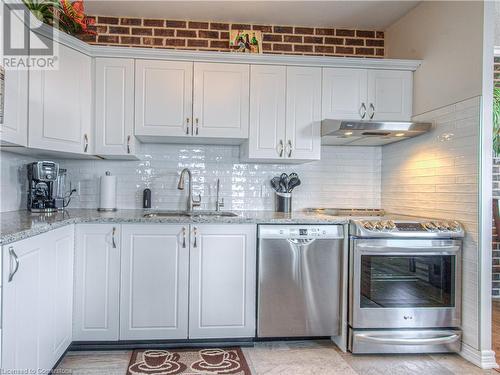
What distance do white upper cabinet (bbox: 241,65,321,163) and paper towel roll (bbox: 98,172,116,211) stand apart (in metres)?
1.13

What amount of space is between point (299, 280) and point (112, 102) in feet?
6.21

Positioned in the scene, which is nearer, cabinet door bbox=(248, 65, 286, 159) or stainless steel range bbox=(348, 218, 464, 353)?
stainless steel range bbox=(348, 218, 464, 353)

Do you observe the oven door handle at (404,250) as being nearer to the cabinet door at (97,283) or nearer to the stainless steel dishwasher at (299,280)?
the stainless steel dishwasher at (299,280)

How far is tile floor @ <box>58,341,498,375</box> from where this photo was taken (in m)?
2.21

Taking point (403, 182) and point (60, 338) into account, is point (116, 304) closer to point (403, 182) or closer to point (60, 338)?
point (60, 338)

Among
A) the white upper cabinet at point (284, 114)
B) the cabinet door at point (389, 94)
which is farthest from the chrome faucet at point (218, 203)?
the cabinet door at point (389, 94)

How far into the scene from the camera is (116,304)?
2.41m

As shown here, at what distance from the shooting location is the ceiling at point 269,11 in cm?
289

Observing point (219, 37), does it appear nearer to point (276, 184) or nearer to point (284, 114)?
point (284, 114)

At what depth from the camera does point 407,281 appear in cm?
248

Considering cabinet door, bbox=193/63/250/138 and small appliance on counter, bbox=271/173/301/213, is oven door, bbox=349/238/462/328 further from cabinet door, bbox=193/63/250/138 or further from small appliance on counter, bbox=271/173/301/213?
cabinet door, bbox=193/63/250/138

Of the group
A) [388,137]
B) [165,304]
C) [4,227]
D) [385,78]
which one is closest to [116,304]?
[165,304]

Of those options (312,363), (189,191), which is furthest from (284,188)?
(312,363)

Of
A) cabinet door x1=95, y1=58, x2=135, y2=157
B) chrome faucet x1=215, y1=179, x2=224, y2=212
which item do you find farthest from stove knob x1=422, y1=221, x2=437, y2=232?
cabinet door x1=95, y1=58, x2=135, y2=157
